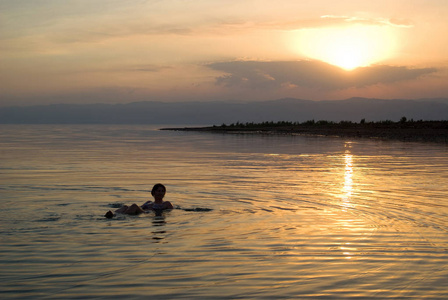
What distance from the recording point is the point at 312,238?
370 inches

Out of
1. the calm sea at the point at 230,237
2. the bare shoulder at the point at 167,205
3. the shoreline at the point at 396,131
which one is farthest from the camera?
the shoreline at the point at 396,131

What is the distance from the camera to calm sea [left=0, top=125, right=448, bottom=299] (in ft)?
22.1

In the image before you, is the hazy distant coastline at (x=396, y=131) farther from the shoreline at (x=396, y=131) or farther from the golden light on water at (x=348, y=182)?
the golden light on water at (x=348, y=182)

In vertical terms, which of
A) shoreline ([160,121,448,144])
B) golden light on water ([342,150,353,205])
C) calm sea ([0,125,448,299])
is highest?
shoreline ([160,121,448,144])

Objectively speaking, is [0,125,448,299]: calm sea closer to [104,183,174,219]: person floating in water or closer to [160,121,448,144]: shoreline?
[104,183,174,219]: person floating in water

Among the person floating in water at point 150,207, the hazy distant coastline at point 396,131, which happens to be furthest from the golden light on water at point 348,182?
the hazy distant coastline at point 396,131

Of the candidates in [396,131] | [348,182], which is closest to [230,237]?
[348,182]

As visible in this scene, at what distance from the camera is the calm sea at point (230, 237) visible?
22.1ft

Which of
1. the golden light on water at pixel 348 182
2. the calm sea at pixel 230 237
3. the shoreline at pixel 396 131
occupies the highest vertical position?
the shoreline at pixel 396 131

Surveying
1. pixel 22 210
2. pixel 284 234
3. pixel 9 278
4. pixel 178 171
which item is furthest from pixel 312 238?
pixel 178 171

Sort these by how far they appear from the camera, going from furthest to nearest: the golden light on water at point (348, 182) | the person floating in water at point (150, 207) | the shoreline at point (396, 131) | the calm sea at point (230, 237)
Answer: the shoreline at point (396, 131) < the golden light on water at point (348, 182) < the person floating in water at point (150, 207) < the calm sea at point (230, 237)

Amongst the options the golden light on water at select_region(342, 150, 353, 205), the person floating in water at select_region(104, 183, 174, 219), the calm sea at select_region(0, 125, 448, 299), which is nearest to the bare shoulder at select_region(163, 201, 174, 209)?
the person floating in water at select_region(104, 183, 174, 219)

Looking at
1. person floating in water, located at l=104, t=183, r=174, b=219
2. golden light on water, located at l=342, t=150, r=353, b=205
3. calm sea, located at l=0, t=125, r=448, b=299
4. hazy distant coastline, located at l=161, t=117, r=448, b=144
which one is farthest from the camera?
hazy distant coastline, located at l=161, t=117, r=448, b=144

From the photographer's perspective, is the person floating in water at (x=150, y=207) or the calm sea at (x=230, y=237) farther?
the person floating in water at (x=150, y=207)
